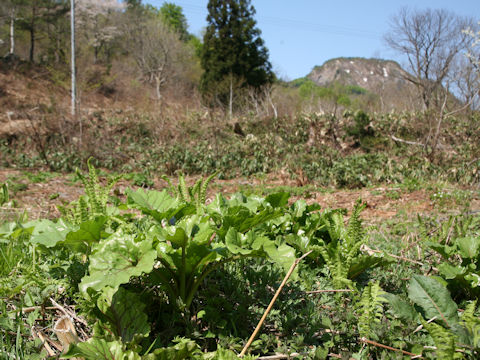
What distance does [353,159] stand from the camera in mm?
9250

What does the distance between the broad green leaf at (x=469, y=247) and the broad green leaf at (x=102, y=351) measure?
1541 mm

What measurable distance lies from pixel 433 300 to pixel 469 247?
18.2 inches

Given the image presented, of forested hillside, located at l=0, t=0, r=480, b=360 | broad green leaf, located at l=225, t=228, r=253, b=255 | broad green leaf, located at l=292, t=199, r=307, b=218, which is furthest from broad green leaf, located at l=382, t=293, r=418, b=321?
broad green leaf, located at l=292, t=199, r=307, b=218

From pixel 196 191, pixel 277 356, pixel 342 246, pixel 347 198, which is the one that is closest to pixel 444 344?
pixel 277 356

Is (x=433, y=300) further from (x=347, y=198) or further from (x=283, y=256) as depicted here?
(x=347, y=198)

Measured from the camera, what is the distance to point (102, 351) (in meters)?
1.08

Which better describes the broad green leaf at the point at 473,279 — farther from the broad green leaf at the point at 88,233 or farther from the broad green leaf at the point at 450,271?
the broad green leaf at the point at 88,233

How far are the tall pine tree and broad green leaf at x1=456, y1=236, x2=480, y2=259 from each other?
22321mm

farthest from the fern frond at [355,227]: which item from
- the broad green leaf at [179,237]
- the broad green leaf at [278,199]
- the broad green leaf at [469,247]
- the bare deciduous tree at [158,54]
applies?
the bare deciduous tree at [158,54]

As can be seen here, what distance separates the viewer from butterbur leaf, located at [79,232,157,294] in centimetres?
101

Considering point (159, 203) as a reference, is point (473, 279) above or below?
below

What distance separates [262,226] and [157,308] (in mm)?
642

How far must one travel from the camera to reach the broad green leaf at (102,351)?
3.40ft

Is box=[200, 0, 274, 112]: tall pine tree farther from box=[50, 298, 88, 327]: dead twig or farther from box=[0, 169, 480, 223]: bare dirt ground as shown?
box=[50, 298, 88, 327]: dead twig
